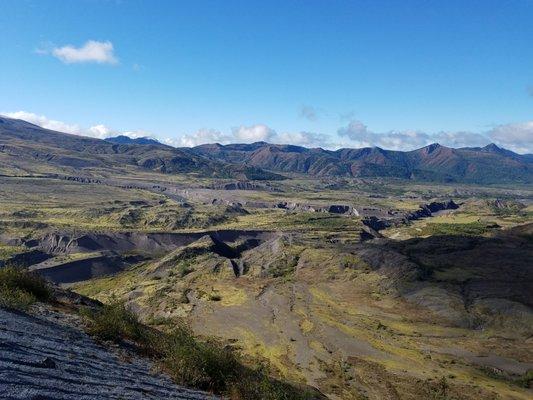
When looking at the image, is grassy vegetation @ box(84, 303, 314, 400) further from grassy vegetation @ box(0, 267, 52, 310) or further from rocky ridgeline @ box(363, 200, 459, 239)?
rocky ridgeline @ box(363, 200, 459, 239)

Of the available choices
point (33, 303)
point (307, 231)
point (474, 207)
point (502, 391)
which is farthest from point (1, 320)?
point (474, 207)

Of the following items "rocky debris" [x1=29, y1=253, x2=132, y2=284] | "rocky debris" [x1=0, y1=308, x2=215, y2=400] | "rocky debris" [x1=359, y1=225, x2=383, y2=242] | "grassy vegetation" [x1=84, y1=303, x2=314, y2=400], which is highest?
"rocky debris" [x1=0, y1=308, x2=215, y2=400]

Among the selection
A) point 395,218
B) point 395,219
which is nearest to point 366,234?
point 395,219

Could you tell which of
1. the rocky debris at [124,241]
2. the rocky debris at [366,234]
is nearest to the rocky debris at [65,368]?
the rocky debris at [124,241]

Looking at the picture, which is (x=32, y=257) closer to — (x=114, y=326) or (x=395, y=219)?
(x=114, y=326)

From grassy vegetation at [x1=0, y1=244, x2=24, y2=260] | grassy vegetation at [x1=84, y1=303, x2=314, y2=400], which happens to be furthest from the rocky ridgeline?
grassy vegetation at [x1=84, y1=303, x2=314, y2=400]

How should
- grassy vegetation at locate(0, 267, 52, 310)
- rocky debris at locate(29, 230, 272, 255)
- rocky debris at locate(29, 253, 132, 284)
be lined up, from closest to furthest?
grassy vegetation at locate(0, 267, 52, 310) → rocky debris at locate(29, 253, 132, 284) → rocky debris at locate(29, 230, 272, 255)
